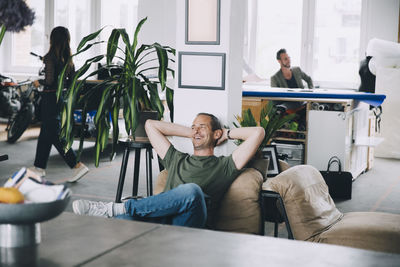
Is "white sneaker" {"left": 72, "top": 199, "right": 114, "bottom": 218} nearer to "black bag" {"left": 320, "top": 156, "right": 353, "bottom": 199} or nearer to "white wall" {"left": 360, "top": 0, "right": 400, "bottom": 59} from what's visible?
"black bag" {"left": 320, "top": 156, "right": 353, "bottom": 199}

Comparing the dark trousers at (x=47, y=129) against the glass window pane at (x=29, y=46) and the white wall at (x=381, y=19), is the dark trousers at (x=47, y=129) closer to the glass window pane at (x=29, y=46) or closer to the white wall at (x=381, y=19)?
the white wall at (x=381, y=19)

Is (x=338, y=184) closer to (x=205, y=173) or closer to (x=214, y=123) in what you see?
(x=214, y=123)

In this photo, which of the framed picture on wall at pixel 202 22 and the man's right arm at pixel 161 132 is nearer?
the man's right arm at pixel 161 132

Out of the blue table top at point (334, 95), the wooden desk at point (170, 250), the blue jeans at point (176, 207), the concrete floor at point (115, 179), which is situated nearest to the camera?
the wooden desk at point (170, 250)

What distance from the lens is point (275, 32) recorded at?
10273 millimetres

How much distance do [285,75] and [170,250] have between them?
6865 mm

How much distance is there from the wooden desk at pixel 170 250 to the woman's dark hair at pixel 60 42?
164 inches

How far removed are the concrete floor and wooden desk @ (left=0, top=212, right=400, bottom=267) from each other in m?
2.80

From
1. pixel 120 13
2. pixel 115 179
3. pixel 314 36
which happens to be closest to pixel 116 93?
pixel 115 179

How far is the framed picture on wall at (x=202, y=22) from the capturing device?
418 cm

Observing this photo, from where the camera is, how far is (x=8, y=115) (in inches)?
406

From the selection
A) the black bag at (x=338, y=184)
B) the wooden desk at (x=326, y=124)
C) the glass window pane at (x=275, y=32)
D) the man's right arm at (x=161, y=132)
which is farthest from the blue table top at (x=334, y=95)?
the glass window pane at (x=275, y=32)

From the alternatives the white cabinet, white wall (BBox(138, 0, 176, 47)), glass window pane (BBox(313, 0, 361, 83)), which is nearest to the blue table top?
the white cabinet

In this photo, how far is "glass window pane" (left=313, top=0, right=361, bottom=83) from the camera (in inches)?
378
